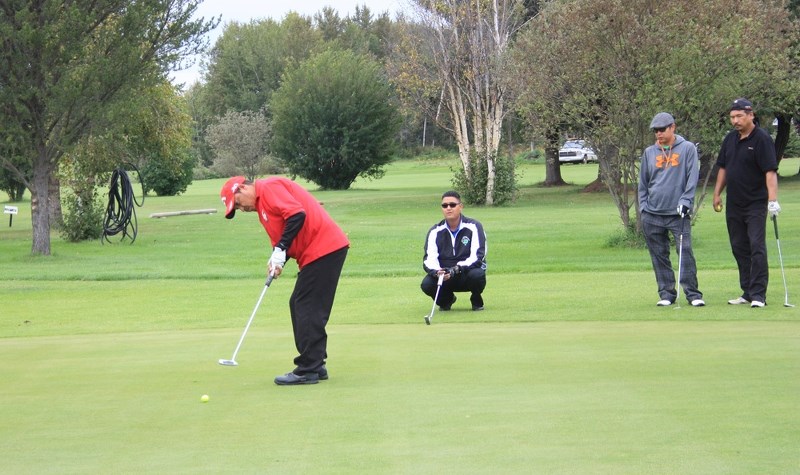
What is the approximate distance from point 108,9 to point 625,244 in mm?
12911

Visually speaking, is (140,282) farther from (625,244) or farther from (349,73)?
(349,73)

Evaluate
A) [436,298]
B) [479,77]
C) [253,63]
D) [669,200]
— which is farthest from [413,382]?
[253,63]

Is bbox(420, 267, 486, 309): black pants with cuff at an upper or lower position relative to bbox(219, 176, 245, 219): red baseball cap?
lower

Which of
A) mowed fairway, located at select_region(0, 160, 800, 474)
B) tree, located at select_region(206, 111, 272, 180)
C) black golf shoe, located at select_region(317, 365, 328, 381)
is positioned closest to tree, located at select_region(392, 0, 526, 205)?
mowed fairway, located at select_region(0, 160, 800, 474)

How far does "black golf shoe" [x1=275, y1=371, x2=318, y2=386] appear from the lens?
296 inches

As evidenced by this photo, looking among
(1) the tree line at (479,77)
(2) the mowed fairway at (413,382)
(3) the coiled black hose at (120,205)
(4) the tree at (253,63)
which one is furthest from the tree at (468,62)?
(4) the tree at (253,63)

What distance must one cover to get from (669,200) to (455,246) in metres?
2.33

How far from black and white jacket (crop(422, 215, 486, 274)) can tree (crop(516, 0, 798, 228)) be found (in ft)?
29.3

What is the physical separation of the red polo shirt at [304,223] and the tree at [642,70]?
13.0 metres

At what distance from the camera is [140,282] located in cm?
1886

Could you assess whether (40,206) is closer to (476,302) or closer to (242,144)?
(476,302)

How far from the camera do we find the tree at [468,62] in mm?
41031

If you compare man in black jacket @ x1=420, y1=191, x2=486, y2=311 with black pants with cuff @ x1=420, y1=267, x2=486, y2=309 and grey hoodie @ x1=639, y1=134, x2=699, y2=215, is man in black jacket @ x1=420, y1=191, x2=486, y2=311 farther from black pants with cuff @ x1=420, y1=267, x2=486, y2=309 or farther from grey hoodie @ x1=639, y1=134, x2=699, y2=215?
grey hoodie @ x1=639, y1=134, x2=699, y2=215

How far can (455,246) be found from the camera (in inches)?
473
